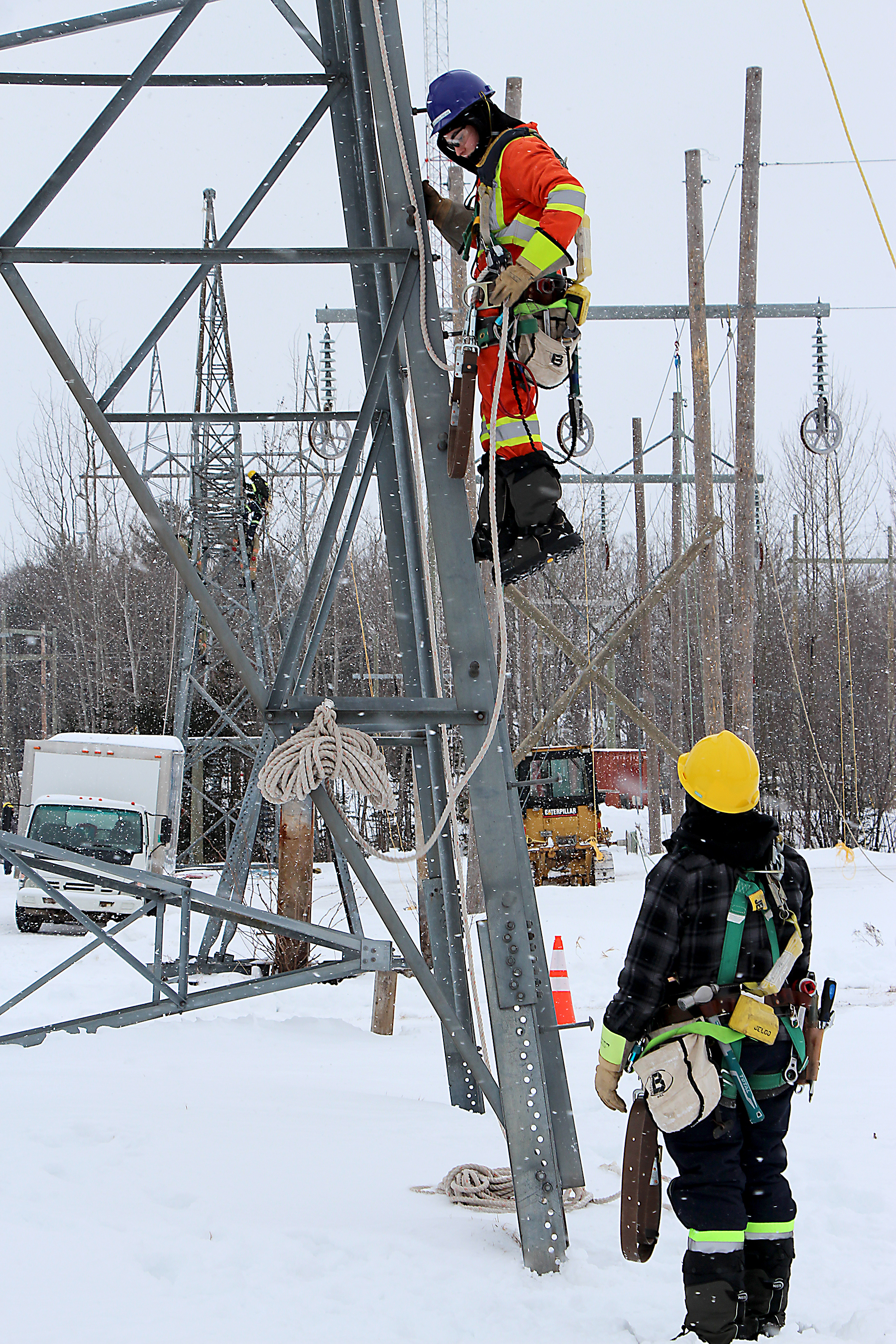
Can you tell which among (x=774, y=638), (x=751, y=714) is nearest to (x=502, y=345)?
(x=751, y=714)

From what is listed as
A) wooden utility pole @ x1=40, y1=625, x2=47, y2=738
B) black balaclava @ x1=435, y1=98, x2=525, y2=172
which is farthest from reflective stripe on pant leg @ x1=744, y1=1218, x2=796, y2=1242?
wooden utility pole @ x1=40, y1=625, x2=47, y2=738

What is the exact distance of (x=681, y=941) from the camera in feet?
11.6

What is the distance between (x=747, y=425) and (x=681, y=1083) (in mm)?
13027

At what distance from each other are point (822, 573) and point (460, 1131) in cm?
3737

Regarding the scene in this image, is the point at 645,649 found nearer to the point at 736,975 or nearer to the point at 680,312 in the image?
the point at 680,312

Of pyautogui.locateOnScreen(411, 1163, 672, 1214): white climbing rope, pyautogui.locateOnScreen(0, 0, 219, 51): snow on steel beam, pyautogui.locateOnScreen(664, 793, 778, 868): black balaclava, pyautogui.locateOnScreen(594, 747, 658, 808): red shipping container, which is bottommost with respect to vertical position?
pyautogui.locateOnScreen(594, 747, 658, 808): red shipping container

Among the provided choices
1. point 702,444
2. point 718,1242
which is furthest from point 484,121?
point 702,444

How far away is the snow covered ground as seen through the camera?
354cm

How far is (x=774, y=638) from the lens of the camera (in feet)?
117

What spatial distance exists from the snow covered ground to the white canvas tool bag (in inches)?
32.4

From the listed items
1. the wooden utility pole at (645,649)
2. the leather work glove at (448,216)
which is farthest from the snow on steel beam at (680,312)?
the leather work glove at (448,216)

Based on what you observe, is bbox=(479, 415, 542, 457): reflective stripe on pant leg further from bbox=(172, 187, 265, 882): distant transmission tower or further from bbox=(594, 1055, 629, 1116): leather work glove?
bbox=(172, 187, 265, 882): distant transmission tower

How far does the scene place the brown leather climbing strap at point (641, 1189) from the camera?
3541 millimetres

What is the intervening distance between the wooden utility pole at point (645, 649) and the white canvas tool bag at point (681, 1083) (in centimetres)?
1911
